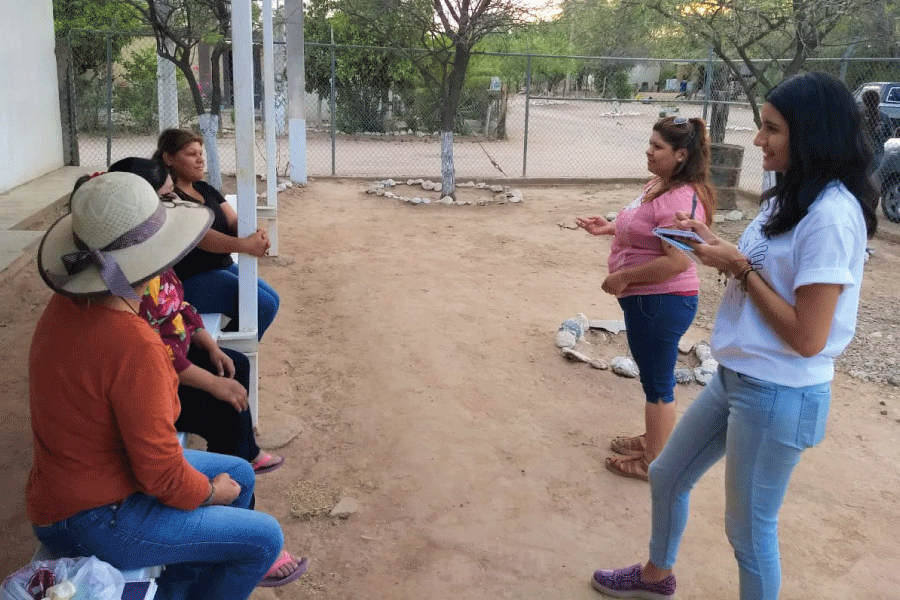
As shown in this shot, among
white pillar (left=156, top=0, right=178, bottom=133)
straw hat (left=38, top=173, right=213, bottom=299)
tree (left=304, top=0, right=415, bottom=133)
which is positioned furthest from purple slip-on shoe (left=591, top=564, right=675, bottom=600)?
tree (left=304, top=0, right=415, bottom=133)

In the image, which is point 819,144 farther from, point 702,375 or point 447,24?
point 447,24

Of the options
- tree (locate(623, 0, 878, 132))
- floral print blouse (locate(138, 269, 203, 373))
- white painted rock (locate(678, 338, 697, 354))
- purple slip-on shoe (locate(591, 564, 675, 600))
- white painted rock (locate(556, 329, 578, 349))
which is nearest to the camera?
floral print blouse (locate(138, 269, 203, 373))

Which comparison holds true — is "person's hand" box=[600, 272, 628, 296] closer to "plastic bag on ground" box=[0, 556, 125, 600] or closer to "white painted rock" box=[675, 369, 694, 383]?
"white painted rock" box=[675, 369, 694, 383]

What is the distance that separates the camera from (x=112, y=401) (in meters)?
1.81

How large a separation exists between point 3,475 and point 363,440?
1.65 metres

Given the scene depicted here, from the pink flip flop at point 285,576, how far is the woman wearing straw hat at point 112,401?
85 centimetres

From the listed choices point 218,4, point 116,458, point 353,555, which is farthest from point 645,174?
point 116,458

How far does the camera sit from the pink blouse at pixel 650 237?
3.23 metres

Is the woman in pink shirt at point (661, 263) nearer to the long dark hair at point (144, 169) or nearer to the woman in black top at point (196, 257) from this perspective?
the woman in black top at point (196, 257)

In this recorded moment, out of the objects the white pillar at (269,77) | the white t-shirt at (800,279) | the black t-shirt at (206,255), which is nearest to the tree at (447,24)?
the white pillar at (269,77)

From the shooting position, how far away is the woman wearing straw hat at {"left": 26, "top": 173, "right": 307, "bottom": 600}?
1802 mm

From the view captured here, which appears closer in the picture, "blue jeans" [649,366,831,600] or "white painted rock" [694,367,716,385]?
"blue jeans" [649,366,831,600]

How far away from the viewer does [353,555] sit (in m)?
3.07

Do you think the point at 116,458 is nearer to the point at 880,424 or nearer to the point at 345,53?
the point at 880,424
